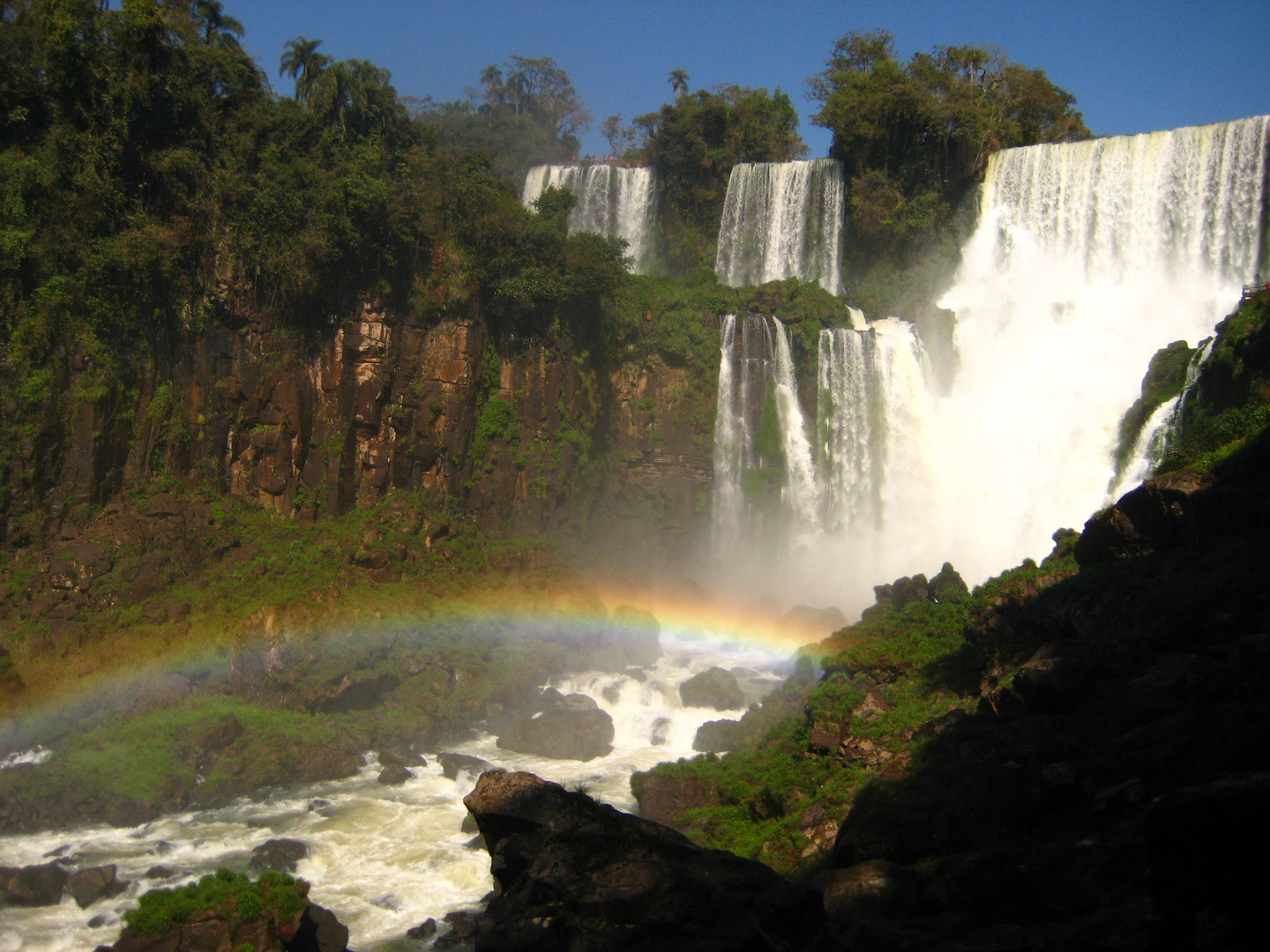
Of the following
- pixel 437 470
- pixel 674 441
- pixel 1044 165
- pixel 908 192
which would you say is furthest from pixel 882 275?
pixel 437 470

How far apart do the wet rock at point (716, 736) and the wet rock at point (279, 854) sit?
8503 millimetres

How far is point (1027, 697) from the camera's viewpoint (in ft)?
38.1

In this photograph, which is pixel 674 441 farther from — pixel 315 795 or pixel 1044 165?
pixel 315 795

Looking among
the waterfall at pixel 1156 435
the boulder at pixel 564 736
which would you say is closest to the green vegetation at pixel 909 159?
the waterfall at pixel 1156 435

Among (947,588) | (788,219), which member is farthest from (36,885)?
(788,219)

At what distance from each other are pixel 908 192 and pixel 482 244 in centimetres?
1867

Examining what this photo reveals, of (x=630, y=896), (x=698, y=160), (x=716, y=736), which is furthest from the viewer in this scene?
(x=698, y=160)

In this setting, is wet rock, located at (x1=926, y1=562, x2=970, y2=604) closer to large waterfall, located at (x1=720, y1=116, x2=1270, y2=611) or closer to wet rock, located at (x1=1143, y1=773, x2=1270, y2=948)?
large waterfall, located at (x1=720, y1=116, x2=1270, y2=611)

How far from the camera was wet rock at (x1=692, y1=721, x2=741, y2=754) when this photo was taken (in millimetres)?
20438

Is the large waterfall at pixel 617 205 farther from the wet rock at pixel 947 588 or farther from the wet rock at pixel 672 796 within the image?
the wet rock at pixel 672 796

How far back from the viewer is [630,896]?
308 inches

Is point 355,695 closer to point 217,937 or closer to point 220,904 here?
point 220,904

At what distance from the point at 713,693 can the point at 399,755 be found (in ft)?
27.1

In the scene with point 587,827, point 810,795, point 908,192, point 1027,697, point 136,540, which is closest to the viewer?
point 587,827
